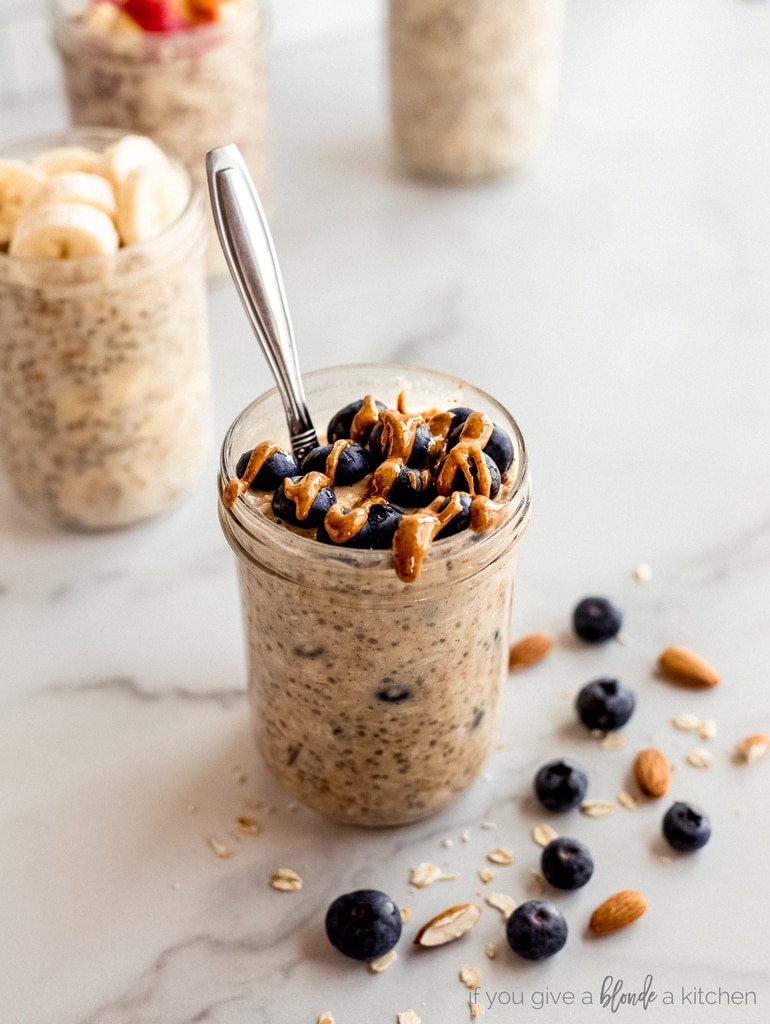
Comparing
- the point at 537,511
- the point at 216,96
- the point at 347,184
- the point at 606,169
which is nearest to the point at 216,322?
the point at 216,96

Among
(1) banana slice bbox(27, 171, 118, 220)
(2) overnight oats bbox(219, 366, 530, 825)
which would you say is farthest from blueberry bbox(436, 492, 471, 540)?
(1) banana slice bbox(27, 171, 118, 220)

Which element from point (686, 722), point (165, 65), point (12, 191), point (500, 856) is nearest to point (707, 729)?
point (686, 722)

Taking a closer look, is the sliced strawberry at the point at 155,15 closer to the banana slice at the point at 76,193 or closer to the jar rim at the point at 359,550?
the banana slice at the point at 76,193

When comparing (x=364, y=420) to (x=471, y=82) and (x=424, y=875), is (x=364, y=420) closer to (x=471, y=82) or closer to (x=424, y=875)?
(x=424, y=875)

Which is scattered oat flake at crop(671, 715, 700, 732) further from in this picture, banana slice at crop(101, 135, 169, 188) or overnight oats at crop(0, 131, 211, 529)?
banana slice at crop(101, 135, 169, 188)

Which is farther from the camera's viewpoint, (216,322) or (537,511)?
(216,322)

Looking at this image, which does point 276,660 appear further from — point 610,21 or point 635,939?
point 610,21
